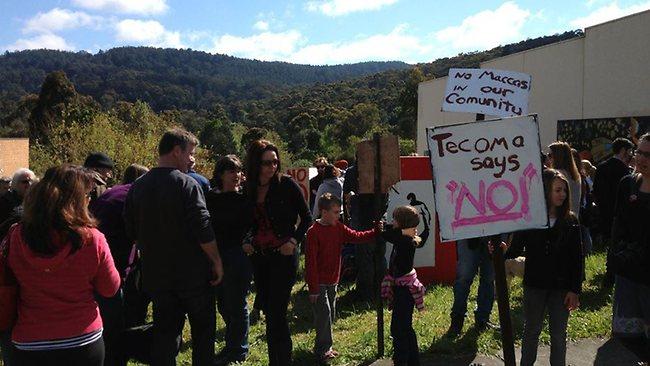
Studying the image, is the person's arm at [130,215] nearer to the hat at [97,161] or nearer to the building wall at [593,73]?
the hat at [97,161]

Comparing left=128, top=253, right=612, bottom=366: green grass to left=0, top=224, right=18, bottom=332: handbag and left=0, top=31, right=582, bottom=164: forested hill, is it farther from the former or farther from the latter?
left=0, top=31, right=582, bottom=164: forested hill

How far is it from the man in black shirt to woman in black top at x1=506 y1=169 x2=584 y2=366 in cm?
218

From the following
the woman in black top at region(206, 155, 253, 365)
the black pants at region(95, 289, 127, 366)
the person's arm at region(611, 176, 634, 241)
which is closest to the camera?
the person's arm at region(611, 176, 634, 241)

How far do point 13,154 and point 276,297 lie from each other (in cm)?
2595

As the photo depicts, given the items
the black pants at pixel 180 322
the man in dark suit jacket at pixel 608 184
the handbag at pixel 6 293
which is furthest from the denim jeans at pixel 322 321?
the man in dark suit jacket at pixel 608 184

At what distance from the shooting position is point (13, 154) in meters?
25.9

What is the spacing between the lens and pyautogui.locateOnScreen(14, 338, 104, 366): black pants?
280cm

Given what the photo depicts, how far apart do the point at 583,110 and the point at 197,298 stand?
16738mm

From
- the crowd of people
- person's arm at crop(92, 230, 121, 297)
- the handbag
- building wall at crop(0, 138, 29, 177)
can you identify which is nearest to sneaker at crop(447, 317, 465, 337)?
the crowd of people

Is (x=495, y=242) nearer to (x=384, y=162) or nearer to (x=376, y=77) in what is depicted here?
(x=384, y=162)

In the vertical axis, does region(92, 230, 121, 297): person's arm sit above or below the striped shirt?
above

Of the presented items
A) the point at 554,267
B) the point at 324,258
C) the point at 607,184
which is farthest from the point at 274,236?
the point at 607,184

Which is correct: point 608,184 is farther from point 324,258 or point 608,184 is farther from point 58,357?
point 58,357

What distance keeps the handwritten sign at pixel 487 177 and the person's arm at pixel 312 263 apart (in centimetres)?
167
